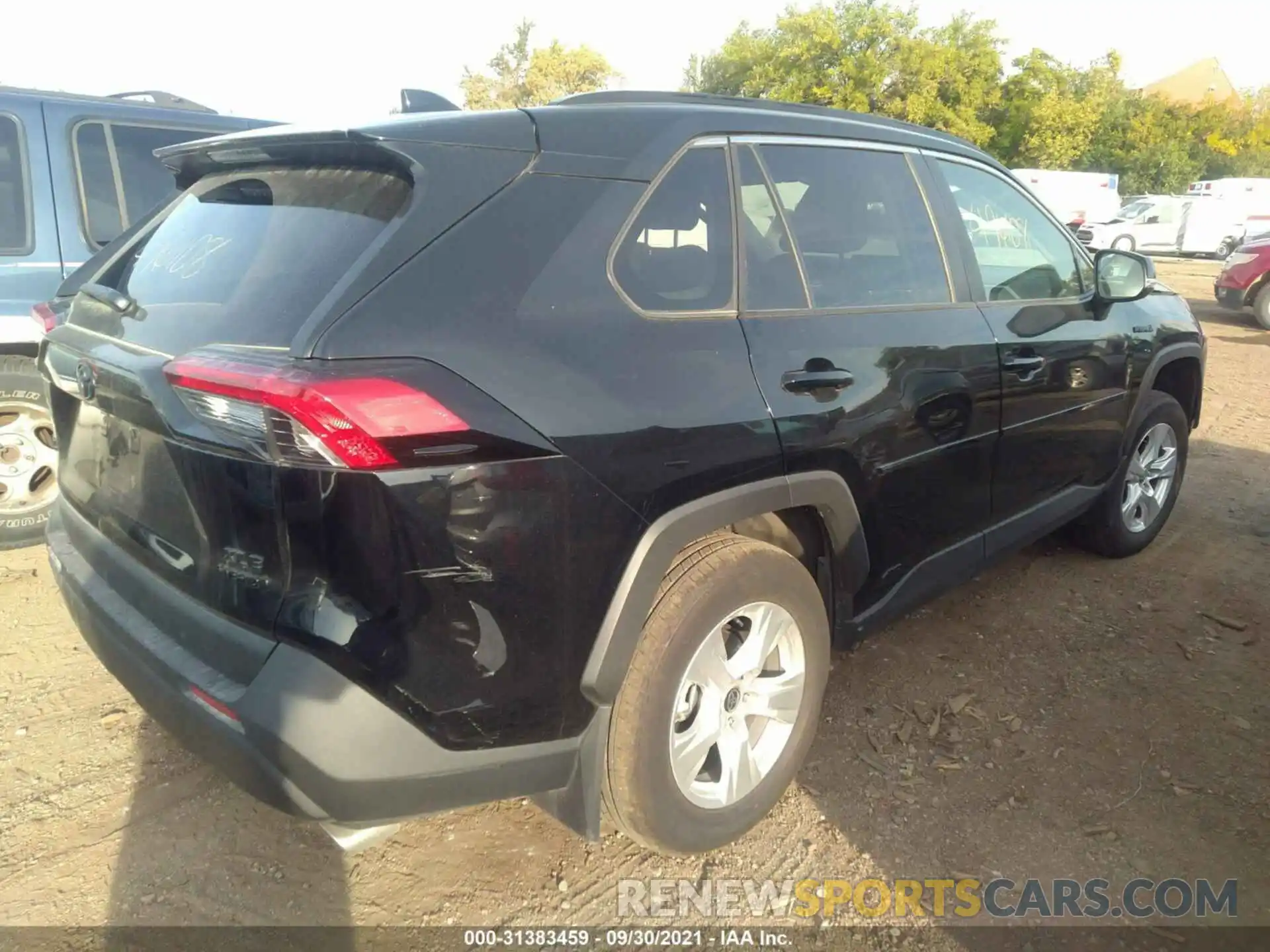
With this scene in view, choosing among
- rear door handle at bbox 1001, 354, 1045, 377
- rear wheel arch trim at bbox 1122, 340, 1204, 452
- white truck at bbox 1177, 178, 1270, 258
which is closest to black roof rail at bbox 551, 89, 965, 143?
rear door handle at bbox 1001, 354, 1045, 377

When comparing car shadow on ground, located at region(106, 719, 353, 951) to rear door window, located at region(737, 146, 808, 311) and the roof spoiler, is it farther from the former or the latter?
the roof spoiler

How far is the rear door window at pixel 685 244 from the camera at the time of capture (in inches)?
80.9

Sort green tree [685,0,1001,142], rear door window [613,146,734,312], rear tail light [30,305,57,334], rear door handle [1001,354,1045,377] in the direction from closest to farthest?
rear door window [613,146,734,312]
rear tail light [30,305,57,334]
rear door handle [1001,354,1045,377]
green tree [685,0,1001,142]

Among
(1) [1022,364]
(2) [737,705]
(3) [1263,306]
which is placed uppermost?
(1) [1022,364]

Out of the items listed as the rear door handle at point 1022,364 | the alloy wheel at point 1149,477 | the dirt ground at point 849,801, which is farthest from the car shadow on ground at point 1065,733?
the rear door handle at point 1022,364

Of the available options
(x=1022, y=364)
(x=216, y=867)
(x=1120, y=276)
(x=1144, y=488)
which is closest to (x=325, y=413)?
(x=216, y=867)

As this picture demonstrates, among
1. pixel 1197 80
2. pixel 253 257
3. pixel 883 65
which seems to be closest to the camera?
pixel 253 257

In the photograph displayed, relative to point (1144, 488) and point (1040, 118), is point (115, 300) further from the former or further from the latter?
point (1040, 118)

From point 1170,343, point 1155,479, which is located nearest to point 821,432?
point 1170,343

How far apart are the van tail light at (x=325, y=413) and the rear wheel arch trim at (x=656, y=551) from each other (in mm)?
535

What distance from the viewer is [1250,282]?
39.0 ft

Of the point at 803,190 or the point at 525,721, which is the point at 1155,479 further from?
the point at 525,721

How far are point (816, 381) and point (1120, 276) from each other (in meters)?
2.08

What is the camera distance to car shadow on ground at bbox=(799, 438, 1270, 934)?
2.45 m
